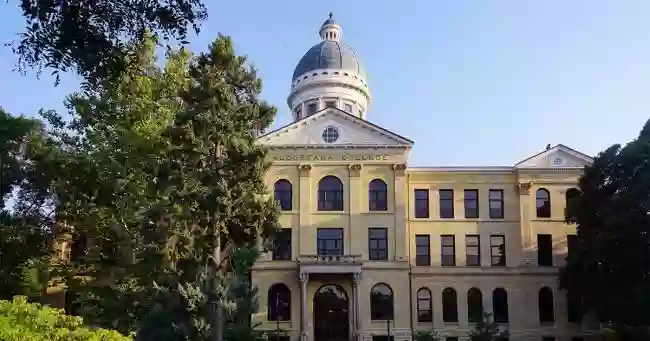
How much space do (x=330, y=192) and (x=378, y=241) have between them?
3.57 m

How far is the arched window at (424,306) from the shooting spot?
135 feet

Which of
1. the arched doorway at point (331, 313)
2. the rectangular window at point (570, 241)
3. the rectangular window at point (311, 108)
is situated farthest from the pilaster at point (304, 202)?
the rectangular window at point (570, 241)

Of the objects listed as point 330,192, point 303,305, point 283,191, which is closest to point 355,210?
point 330,192

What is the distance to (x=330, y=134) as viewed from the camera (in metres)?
41.7

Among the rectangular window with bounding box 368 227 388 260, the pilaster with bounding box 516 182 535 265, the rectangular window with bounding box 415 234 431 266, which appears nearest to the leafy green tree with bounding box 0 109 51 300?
the rectangular window with bounding box 368 227 388 260

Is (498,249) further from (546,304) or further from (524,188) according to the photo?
(546,304)

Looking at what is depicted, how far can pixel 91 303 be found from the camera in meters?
30.8

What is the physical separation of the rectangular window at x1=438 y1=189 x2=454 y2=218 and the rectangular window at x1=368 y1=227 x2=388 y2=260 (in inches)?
151

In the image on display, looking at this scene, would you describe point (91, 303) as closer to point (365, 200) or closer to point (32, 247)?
point (32, 247)

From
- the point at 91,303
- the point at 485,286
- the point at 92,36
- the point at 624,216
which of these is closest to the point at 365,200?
the point at 485,286

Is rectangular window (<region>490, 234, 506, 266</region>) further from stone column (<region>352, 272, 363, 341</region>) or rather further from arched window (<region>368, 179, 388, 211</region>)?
stone column (<region>352, 272, 363, 341</region>)

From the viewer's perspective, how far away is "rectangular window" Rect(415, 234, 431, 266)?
4222cm

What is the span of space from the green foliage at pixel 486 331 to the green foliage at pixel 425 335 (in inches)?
71.0

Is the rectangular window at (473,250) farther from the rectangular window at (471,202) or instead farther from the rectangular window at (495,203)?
the rectangular window at (495,203)
